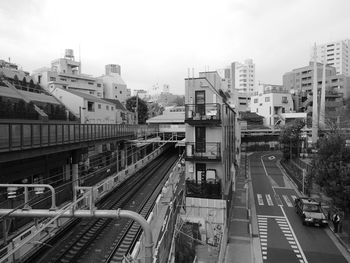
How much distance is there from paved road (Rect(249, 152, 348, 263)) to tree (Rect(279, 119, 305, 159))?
485 inches

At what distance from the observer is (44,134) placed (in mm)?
18188

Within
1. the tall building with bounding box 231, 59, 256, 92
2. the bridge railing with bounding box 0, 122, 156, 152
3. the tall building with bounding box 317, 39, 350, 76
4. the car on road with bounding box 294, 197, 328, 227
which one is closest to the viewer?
the bridge railing with bounding box 0, 122, 156, 152

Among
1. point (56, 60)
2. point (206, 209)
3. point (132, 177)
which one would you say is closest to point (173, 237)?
point (206, 209)

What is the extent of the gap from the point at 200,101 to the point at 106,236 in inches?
449

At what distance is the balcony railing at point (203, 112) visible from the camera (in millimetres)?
19766

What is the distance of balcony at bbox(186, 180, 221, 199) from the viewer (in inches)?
738

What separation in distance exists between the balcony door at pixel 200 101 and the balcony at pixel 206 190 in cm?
539

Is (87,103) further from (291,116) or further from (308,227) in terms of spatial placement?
(291,116)

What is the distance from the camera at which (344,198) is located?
1446cm

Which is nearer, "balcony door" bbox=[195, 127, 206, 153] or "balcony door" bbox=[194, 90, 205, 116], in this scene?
"balcony door" bbox=[195, 127, 206, 153]

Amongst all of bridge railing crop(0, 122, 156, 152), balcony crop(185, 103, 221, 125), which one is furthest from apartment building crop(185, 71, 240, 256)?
bridge railing crop(0, 122, 156, 152)

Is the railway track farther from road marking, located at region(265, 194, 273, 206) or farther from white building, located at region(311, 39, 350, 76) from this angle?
white building, located at region(311, 39, 350, 76)

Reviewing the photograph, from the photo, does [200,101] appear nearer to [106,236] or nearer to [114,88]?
[106,236]

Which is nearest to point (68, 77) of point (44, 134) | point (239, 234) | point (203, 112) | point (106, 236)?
point (44, 134)
